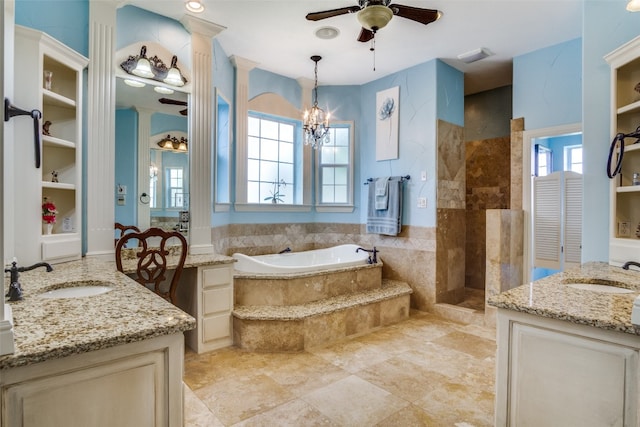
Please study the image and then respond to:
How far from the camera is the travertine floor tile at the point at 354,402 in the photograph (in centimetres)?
201

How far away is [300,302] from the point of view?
3330 millimetres

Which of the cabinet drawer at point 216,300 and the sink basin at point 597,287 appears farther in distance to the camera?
the cabinet drawer at point 216,300

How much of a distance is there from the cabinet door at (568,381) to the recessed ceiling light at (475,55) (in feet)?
11.1

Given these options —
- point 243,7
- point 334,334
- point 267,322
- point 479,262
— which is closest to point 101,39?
point 243,7

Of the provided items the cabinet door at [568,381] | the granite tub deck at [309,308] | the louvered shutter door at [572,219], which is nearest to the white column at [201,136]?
the granite tub deck at [309,308]

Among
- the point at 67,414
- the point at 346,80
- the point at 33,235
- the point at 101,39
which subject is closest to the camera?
the point at 67,414

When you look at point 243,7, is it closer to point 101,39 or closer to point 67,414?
point 101,39

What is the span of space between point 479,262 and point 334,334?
2.83m

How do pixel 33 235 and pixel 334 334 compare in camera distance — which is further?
pixel 334 334

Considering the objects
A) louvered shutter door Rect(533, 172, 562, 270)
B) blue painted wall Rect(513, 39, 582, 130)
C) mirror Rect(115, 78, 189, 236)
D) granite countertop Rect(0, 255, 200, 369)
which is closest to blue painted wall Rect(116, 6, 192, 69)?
mirror Rect(115, 78, 189, 236)

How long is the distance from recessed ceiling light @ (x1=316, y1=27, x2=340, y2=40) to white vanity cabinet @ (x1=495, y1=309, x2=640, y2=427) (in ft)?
9.69

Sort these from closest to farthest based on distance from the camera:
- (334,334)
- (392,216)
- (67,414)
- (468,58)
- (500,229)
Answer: (67,414) → (334,334) → (500,229) → (468,58) → (392,216)

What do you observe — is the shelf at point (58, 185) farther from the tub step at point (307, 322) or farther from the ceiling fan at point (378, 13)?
the ceiling fan at point (378, 13)

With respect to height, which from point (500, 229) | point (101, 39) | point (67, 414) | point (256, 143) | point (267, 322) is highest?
point (101, 39)
